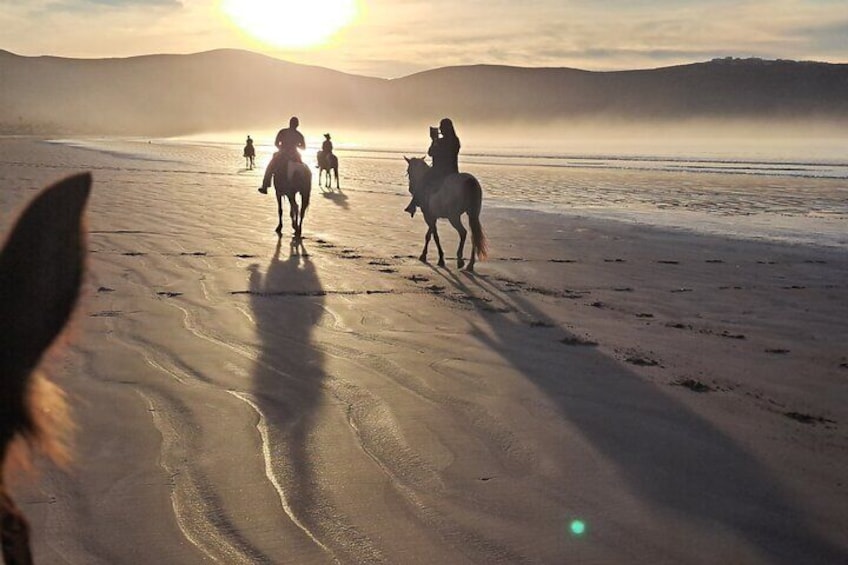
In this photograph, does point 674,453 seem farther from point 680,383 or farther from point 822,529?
point 680,383

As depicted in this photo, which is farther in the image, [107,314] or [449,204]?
[449,204]

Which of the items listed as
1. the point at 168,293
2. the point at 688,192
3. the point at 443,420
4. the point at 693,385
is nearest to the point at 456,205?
the point at 168,293

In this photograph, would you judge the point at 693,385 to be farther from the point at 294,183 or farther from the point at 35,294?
the point at 294,183

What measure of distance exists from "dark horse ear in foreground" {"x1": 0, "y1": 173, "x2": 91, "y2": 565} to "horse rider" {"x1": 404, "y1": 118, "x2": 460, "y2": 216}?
33.5 feet

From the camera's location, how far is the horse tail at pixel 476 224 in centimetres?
1068

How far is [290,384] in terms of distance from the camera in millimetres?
5203

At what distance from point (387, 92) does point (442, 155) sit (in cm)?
18306

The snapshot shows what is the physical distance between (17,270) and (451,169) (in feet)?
35.4

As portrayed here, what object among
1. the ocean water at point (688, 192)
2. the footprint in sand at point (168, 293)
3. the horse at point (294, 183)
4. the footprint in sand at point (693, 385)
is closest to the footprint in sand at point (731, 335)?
the footprint in sand at point (693, 385)

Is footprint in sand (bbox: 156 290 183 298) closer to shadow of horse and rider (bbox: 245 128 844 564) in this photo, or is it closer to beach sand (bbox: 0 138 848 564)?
beach sand (bbox: 0 138 848 564)

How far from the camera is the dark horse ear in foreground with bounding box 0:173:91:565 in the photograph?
1057mm

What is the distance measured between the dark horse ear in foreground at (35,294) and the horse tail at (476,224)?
31.2 feet

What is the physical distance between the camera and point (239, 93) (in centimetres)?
19200

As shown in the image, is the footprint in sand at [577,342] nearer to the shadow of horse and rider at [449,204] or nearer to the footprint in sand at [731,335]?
the footprint in sand at [731,335]
